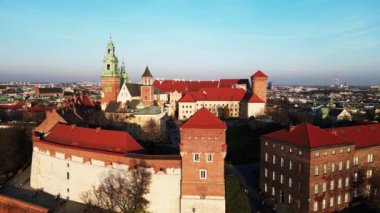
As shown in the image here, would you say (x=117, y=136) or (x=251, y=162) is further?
(x=251, y=162)

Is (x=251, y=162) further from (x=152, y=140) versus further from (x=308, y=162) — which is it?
(x=308, y=162)

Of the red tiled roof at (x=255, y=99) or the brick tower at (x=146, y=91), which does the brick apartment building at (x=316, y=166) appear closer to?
the brick tower at (x=146, y=91)

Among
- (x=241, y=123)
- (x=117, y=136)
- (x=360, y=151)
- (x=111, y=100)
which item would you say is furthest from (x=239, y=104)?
(x=117, y=136)

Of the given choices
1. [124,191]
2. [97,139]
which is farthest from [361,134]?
[97,139]

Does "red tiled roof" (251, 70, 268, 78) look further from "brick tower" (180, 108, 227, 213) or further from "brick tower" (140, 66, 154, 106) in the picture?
"brick tower" (180, 108, 227, 213)

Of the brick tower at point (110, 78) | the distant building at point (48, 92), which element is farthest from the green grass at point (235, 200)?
the distant building at point (48, 92)

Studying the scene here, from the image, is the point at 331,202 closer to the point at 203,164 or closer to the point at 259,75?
the point at 203,164
